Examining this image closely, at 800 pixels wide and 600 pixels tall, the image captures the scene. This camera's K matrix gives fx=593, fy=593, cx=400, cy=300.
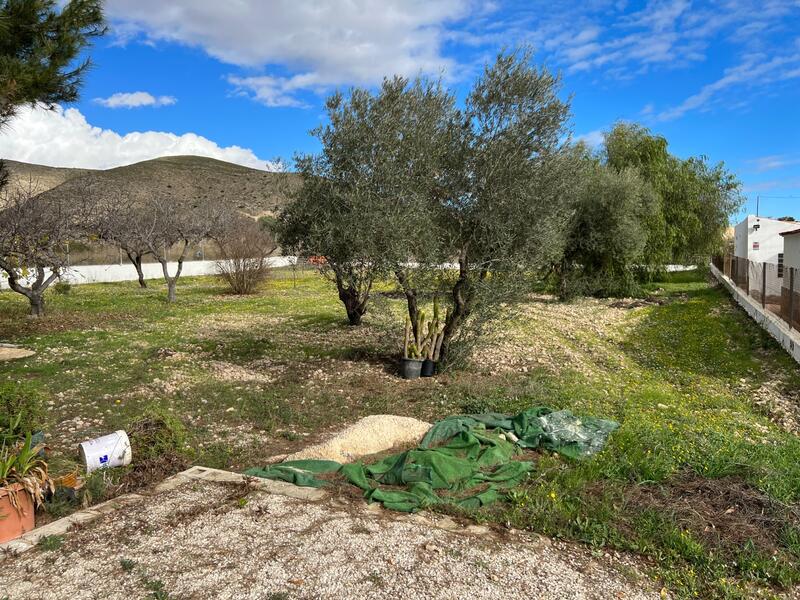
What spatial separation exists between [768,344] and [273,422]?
11706 millimetres

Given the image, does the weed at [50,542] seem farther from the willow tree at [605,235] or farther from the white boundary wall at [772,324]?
the willow tree at [605,235]

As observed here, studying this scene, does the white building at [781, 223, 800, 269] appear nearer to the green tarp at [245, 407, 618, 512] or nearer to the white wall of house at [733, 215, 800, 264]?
the white wall of house at [733, 215, 800, 264]

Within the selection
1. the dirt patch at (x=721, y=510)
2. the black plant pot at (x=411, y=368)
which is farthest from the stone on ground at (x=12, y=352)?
the dirt patch at (x=721, y=510)

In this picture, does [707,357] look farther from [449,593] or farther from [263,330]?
[449,593]

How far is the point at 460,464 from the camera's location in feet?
18.0

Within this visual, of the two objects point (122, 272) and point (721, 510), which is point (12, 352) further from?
point (122, 272)

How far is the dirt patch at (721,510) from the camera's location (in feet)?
13.6

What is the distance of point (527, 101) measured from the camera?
986 cm

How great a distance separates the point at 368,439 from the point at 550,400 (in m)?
3.08

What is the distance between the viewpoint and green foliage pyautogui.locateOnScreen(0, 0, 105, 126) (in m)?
7.74

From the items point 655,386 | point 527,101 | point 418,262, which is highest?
point 527,101

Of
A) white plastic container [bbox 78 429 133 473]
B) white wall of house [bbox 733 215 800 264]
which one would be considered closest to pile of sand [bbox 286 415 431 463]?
white plastic container [bbox 78 429 133 473]

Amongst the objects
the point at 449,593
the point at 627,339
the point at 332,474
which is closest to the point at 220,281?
the point at 627,339

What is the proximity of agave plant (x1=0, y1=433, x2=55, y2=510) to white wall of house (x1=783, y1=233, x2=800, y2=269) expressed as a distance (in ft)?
73.0
